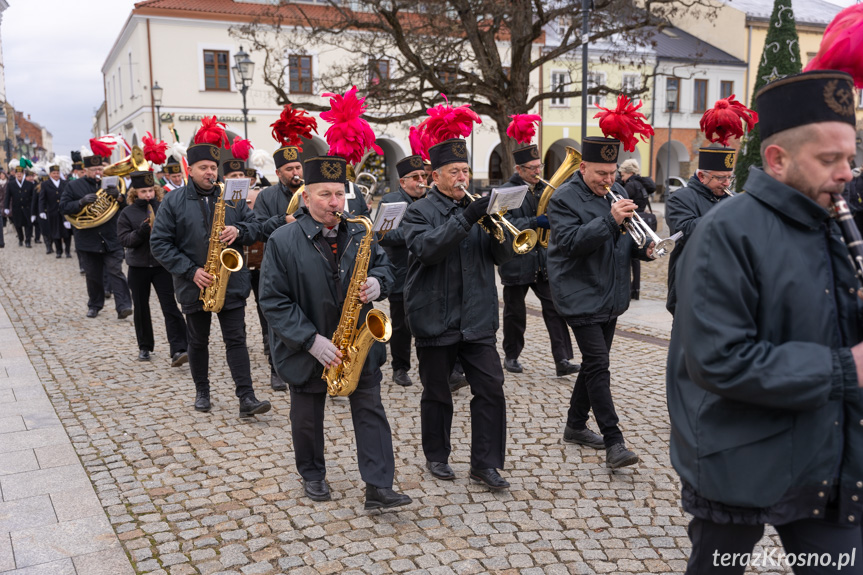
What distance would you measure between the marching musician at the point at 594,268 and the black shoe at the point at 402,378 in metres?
2.14

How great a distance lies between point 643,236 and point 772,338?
2992mm

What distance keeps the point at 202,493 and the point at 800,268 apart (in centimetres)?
370

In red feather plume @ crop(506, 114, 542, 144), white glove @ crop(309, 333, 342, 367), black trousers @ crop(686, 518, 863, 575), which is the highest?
red feather plume @ crop(506, 114, 542, 144)

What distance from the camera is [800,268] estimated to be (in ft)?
7.34

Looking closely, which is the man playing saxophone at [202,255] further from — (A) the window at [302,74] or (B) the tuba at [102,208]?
(A) the window at [302,74]

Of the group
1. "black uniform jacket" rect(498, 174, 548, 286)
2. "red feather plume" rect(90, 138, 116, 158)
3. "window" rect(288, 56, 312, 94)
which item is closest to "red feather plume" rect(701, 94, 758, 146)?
"black uniform jacket" rect(498, 174, 548, 286)

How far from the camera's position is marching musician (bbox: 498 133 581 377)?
702 cm

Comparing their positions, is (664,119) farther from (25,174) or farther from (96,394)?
(96,394)

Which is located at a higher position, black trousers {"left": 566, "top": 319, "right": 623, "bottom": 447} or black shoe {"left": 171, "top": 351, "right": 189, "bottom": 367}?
black trousers {"left": 566, "top": 319, "right": 623, "bottom": 447}

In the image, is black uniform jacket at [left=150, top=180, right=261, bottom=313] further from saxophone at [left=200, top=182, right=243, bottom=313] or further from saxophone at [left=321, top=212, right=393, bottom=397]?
saxophone at [left=321, top=212, right=393, bottom=397]

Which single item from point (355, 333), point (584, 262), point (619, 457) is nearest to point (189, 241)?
point (355, 333)

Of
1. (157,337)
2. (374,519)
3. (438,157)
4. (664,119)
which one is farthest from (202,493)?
(664,119)

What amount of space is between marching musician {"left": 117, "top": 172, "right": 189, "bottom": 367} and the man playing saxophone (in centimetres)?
148

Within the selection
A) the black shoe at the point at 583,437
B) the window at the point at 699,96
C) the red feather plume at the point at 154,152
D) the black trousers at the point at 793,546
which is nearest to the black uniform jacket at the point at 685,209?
the black shoe at the point at 583,437
